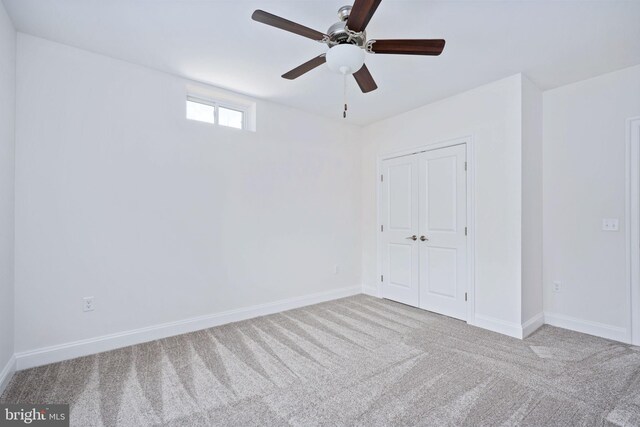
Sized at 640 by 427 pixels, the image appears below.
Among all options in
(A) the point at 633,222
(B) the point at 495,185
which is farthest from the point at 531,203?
(A) the point at 633,222

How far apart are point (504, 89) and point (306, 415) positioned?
3.41 m

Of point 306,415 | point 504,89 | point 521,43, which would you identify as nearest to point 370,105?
point 504,89

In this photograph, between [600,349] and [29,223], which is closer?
[29,223]

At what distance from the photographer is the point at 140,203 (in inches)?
111

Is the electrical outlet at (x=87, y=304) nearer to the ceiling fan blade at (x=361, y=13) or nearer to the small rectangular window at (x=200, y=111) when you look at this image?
the small rectangular window at (x=200, y=111)

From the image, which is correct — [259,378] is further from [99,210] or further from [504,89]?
[504,89]

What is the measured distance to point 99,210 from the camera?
263 cm

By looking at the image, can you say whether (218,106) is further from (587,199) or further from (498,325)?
(587,199)

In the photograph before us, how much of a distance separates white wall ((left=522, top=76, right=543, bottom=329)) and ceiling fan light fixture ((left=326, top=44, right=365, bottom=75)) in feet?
6.92

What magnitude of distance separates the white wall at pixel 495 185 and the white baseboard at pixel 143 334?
2.10 metres

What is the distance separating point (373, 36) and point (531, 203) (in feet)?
7.64

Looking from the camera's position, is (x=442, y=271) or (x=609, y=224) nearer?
(x=609, y=224)

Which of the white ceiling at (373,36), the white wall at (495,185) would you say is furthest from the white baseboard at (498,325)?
the white ceiling at (373,36)

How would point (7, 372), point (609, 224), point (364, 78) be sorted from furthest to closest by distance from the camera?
point (609, 224) → point (364, 78) → point (7, 372)
